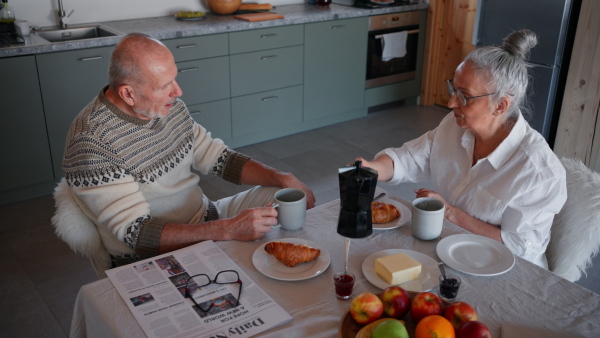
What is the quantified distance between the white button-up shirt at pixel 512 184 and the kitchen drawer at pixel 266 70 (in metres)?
2.25

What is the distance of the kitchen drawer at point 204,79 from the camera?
3.80 m

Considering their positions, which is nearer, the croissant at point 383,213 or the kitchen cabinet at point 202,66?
the croissant at point 383,213

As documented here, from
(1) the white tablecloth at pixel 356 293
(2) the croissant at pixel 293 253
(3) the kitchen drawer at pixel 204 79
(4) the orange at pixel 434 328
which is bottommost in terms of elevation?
(3) the kitchen drawer at pixel 204 79

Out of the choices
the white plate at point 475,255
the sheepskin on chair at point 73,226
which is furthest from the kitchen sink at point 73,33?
the white plate at point 475,255

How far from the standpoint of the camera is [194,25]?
3.83m

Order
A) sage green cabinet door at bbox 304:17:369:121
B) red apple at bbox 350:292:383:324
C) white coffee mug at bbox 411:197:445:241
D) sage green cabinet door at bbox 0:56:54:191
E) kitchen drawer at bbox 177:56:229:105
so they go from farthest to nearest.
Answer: sage green cabinet door at bbox 304:17:369:121, kitchen drawer at bbox 177:56:229:105, sage green cabinet door at bbox 0:56:54:191, white coffee mug at bbox 411:197:445:241, red apple at bbox 350:292:383:324

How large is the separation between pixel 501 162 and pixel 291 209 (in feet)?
2.22

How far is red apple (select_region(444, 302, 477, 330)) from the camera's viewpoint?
1.22 m

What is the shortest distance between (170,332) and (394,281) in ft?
1.75

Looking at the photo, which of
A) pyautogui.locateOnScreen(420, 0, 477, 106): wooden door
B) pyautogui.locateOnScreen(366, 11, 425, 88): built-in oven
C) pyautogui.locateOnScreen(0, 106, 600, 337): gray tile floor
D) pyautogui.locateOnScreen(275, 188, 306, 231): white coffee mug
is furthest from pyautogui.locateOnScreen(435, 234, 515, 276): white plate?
pyautogui.locateOnScreen(420, 0, 477, 106): wooden door

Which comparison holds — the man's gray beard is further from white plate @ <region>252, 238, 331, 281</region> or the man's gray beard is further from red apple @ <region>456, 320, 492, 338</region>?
red apple @ <region>456, 320, 492, 338</region>

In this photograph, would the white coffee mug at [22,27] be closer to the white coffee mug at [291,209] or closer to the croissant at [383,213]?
the white coffee mug at [291,209]

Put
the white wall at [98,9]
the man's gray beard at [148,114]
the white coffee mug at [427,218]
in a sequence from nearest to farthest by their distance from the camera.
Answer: the white coffee mug at [427,218] → the man's gray beard at [148,114] → the white wall at [98,9]

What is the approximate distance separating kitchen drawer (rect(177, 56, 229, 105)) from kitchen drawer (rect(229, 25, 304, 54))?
0.42ft
